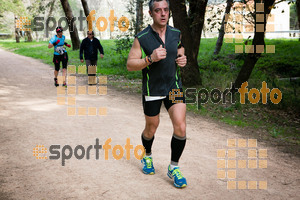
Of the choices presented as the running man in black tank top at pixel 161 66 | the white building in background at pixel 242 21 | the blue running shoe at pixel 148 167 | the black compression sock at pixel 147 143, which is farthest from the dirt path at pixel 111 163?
the white building in background at pixel 242 21

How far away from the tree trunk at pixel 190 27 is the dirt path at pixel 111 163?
11.0 ft

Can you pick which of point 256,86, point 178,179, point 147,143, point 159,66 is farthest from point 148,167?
point 256,86

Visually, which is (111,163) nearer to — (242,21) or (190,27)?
(190,27)

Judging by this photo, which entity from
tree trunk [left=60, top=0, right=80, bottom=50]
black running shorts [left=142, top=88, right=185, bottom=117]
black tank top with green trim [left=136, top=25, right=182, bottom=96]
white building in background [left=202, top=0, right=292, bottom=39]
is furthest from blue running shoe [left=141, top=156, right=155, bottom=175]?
tree trunk [left=60, top=0, right=80, bottom=50]

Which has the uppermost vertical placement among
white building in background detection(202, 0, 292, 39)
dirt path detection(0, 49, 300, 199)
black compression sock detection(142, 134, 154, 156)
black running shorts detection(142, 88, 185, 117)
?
white building in background detection(202, 0, 292, 39)

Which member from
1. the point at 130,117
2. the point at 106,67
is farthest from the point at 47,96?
the point at 106,67

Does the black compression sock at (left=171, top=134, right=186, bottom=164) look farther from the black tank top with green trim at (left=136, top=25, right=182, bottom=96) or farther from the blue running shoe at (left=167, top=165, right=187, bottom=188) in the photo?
the black tank top with green trim at (left=136, top=25, right=182, bottom=96)

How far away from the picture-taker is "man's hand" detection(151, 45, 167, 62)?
3.63 meters

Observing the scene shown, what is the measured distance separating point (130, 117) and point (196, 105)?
2.71 m

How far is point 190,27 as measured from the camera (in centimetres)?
1165

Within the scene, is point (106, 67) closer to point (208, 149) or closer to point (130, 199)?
point (208, 149)

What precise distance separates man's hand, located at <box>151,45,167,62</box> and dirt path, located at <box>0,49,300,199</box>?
1.76 m

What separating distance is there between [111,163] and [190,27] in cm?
793

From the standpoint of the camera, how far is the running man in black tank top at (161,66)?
3863 mm
